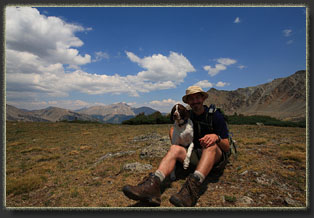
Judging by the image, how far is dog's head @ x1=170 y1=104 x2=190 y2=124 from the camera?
394 centimetres

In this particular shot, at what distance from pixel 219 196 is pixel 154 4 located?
4.37m

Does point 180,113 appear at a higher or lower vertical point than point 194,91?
lower

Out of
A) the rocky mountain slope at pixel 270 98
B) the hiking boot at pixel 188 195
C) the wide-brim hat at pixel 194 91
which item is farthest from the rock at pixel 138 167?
the rocky mountain slope at pixel 270 98

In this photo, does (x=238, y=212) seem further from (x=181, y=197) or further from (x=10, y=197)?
(x=10, y=197)

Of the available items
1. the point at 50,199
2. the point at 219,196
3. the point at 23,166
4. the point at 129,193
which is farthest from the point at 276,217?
the point at 23,166

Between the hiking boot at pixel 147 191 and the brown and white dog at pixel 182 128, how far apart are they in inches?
45.7

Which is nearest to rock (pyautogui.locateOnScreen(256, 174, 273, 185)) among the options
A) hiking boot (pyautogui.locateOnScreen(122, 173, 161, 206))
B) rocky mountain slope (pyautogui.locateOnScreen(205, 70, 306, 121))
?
hiking boot (pyautogui.locateOnScreen(122, 173, 161, 206))

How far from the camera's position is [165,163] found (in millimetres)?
3443

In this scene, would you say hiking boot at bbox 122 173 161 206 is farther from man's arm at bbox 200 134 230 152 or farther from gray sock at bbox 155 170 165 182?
man's arm at bbox 200 134 230 152

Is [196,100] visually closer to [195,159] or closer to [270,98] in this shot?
[195,159]

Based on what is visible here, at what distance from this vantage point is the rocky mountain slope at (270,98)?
354ft

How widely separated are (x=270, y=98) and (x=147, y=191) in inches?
6393

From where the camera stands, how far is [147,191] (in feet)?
9.73

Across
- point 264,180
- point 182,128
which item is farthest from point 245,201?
point 182,128
